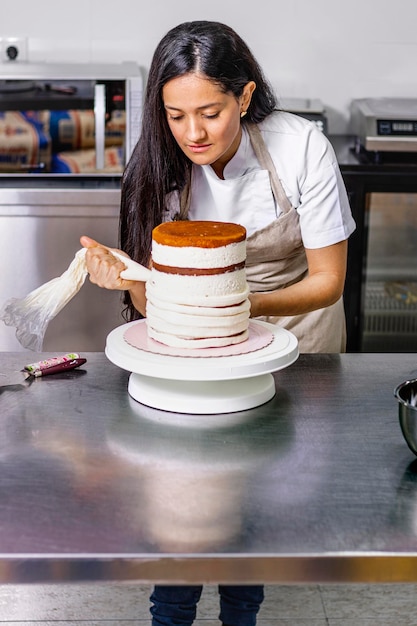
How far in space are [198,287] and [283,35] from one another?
2382mm

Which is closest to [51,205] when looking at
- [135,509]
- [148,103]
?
[148,103]

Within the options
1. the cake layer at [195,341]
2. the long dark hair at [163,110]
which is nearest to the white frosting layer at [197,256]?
the cake layer at [195,341]

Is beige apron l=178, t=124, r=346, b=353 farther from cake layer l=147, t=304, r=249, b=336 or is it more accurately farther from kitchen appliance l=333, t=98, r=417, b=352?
kitchen appliance l=333, t=98, r=417, b=352

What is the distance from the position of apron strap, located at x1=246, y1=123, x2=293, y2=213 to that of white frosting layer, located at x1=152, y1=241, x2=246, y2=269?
564 mm

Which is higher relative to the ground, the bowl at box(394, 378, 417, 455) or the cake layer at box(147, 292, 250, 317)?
the cake layer at box(147, 292, 250, 317)

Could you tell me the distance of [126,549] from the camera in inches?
42.8

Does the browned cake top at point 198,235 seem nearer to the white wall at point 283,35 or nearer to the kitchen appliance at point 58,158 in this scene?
the kitchen appliance at point 58,158

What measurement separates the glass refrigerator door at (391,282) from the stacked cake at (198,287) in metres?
1.96

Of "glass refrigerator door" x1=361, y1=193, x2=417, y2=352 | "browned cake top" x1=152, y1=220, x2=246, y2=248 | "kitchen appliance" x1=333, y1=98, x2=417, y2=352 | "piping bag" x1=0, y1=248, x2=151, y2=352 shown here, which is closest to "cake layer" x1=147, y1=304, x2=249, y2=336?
"browned cake top" x1=152, y1=220, x2=246, y2=248

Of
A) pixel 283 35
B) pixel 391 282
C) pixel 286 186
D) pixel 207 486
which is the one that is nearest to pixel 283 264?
pixel 286 186

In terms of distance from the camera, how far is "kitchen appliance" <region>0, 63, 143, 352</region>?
10.3 feet

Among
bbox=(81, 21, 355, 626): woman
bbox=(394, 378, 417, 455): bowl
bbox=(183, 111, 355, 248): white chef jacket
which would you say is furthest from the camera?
bbox=(183, 111, 355, 248): white chef jacket

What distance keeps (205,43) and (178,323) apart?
0.58 m

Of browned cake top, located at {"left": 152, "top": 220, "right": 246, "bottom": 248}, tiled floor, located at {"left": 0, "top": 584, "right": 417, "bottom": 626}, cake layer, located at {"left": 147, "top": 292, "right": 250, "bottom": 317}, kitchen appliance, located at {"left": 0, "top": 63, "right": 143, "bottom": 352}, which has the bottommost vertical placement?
tiled floor, located at {"left": 0, "top": 584, "right": 417, "bottom": 626}
